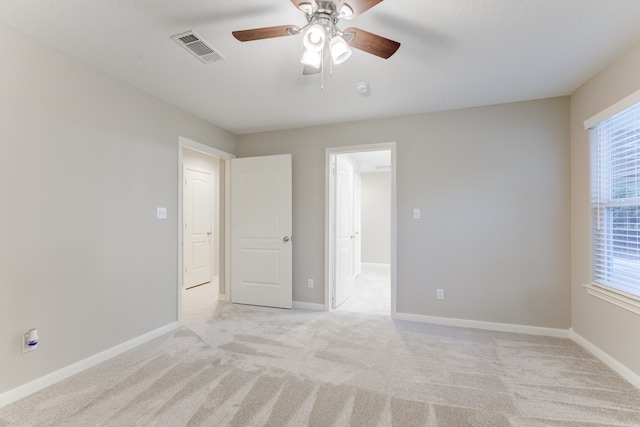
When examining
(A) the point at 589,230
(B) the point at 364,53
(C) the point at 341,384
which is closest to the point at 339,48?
(B) the point at 364,53

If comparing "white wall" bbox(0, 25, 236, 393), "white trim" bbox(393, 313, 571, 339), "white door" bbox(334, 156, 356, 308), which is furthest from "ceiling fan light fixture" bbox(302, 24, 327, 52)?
"white trim" bbox(393, 313, 571, 339)

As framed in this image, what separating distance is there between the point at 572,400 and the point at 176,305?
345cm

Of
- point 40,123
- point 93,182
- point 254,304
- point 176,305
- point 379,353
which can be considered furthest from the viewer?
point 254,304

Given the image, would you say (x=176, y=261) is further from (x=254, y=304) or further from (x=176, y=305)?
(x=254, y=304)

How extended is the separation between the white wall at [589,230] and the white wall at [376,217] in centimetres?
453

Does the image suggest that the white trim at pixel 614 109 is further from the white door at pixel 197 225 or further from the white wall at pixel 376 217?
the white door at pixel 197 225

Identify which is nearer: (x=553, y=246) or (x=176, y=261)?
(x=553, y=246)

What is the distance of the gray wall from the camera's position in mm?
3014

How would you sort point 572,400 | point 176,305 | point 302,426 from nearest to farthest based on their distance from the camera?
1. point 302,426
2. point 572,400
3. point 176,305

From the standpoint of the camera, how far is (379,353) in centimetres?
261

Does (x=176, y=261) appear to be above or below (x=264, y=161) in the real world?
below

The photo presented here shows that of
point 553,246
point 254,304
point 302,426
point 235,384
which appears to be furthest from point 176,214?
point 553,246

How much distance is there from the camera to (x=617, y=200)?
2350 mm

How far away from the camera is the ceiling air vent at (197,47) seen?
2008 mm
